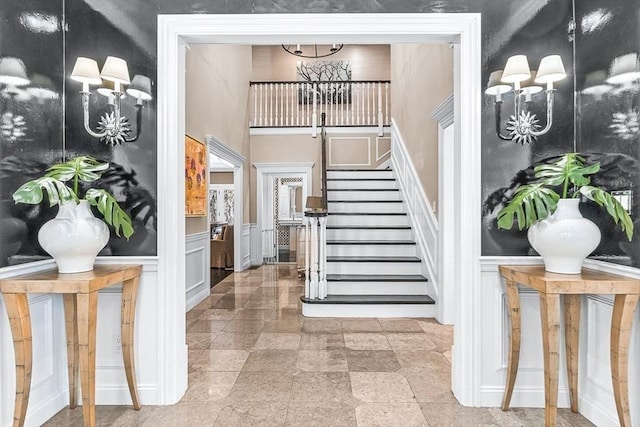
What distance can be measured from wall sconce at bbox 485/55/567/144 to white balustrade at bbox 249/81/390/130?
235 inches

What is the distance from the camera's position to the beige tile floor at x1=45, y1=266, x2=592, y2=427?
2.18 m

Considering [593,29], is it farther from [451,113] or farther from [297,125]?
[297,125]

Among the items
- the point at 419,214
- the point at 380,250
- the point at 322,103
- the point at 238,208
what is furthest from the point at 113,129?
the point at 322,103

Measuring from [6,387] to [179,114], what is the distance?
1746mm

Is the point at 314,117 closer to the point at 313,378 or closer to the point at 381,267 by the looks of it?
the point at 381,267

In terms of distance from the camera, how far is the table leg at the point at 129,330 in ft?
7.21

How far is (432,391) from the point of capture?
8.24ft

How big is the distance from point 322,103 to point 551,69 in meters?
6.83

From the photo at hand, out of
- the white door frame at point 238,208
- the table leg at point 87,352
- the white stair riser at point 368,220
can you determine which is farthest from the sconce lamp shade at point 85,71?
the white door frame at point 238,208

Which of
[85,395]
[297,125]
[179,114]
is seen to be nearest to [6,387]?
[85,395]

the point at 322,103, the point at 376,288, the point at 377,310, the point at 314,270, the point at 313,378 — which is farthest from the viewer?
the point at 322,103

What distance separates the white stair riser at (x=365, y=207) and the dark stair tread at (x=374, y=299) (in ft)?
5.98

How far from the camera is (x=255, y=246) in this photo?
8125 millimetres

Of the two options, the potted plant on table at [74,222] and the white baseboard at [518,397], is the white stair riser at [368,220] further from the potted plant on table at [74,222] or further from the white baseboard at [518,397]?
the potted plant on table at [74,222]
